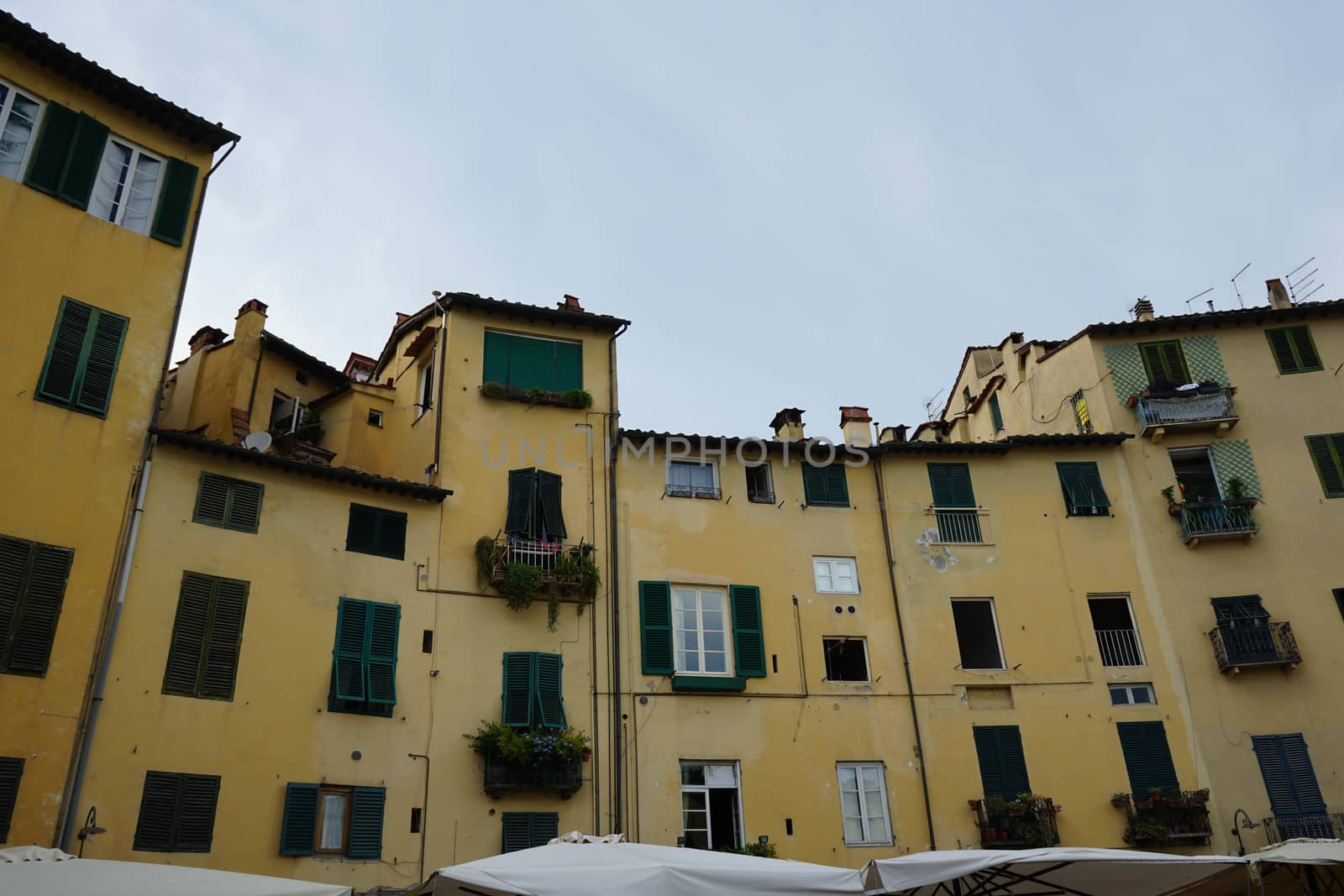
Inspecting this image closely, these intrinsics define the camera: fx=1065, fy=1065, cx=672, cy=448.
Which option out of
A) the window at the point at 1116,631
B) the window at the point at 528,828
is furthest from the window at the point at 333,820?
the window at the point at 1116,631

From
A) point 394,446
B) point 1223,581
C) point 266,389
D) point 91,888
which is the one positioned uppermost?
point 266,389

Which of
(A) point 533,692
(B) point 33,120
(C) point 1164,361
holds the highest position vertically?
(B) point 33,120

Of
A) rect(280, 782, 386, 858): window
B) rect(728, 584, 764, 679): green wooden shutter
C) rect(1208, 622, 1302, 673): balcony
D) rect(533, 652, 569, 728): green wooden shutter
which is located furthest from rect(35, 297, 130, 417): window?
rect(1208, 622, 1302, 673): balcony

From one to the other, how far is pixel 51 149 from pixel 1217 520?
27040 mm

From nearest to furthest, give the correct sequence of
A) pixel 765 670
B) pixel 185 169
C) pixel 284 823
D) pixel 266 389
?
pixel 284 823
pixel 185 169
pixel 765 670
pixel 266 389

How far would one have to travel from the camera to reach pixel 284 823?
18.8 metres

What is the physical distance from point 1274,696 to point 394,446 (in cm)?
2200

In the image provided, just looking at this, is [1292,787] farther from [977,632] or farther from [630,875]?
[630,875]

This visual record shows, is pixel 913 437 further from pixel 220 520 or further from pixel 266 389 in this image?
pixel 220 520

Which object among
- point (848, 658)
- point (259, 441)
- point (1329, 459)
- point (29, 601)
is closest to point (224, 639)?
point (29, 601)

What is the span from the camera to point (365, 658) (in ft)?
68.2

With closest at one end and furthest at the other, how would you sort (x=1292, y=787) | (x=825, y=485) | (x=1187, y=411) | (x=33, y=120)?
(x=33, y=120) → (x=1292, y=787) → (x=825, y=485) → (x=1187, y=411)

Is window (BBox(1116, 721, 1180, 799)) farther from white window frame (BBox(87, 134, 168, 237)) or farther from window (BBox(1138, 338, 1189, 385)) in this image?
white window frame (BBox(87, 134, 168, 237))

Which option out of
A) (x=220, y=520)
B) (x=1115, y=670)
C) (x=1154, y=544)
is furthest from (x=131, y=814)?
(x=1154, y=544)
